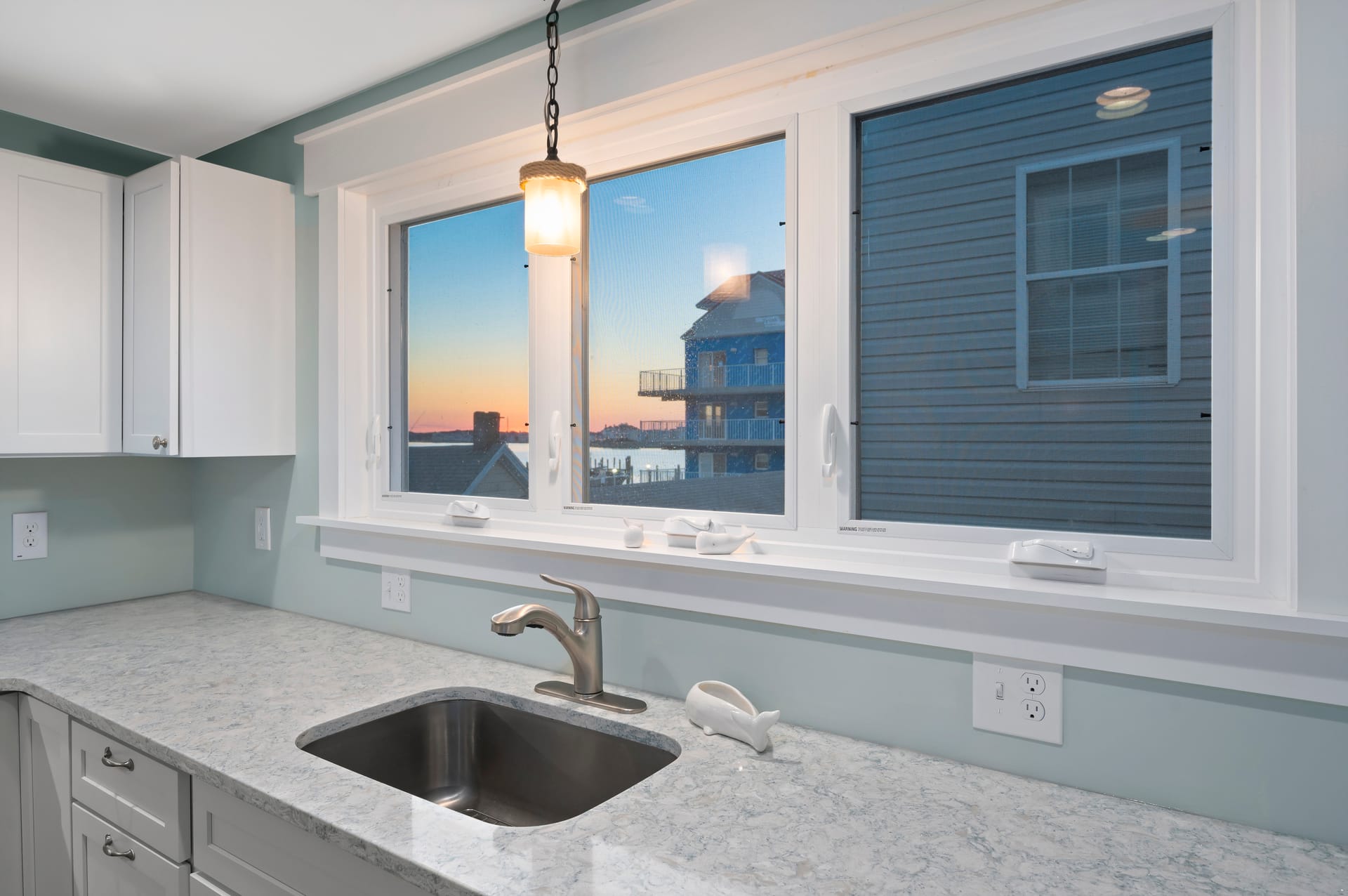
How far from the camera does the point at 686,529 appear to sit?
4.99 ft

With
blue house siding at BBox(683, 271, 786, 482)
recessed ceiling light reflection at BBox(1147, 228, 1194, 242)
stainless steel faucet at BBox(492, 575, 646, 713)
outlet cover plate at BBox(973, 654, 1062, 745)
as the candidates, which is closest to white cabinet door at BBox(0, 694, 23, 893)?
stainless steel faucet at BBox(492, 575, 646, 713)

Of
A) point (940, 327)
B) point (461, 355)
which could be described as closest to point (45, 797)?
point (461, 355)

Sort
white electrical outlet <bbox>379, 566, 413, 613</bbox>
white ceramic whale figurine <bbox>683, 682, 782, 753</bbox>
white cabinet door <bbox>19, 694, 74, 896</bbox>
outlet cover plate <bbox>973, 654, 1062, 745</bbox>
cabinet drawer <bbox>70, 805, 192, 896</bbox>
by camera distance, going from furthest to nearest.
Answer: white electrical outlet <bbox>379, 566, 413, 613</bbox> < white cabinet door <bbox>19, 694, 74, 896</bbox> < cabinet drawer <bbox>70, 805, 192, 896</bbox> < white ceramic whale figurine <bbox>683, 682, 782, 753</bbox> < outlet cover plate <bbox>973, 654, 1062, 745</bbox>

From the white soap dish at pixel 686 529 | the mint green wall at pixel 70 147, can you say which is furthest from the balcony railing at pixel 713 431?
the mint green wall at pixel 70 147

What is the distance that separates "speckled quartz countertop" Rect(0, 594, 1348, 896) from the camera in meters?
0.92

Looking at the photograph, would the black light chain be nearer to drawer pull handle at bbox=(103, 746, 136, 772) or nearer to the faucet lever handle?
the faucet lever handle

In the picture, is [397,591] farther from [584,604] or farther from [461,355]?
[584,604]

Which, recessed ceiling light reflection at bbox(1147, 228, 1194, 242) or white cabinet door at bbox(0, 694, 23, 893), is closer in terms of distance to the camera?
recessed ceiling light reflection at bbox(1147, 228, 1194, 242)

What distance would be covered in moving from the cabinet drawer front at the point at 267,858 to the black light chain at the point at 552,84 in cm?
123

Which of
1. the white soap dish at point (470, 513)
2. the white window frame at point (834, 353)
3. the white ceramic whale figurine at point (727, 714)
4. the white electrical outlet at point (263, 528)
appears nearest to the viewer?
the white window frame at point (834, 353)

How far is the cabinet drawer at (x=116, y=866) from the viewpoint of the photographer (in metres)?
1.37

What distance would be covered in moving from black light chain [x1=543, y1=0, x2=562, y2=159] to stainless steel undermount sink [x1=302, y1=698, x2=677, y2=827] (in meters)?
1.11

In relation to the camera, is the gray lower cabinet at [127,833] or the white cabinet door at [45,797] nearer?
the gray lower cabinet at [127,833]

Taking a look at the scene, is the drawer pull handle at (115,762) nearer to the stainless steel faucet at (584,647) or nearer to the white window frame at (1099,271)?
the stainless steel faucet at (584,647)
